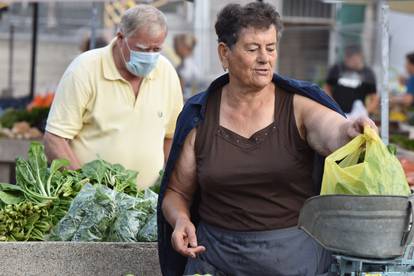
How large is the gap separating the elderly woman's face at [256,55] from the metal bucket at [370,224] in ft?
2.48

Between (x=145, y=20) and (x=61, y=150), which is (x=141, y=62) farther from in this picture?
(x=61, y=150)

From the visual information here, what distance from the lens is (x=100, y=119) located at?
658 centimetres

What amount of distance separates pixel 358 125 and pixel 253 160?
52cm

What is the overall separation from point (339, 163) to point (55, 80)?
49.2 ft

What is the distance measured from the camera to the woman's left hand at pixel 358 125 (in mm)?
3936

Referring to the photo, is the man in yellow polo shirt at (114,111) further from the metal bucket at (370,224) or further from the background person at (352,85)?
the background person at (352,85)

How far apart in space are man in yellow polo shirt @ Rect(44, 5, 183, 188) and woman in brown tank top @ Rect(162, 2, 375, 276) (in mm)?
2046

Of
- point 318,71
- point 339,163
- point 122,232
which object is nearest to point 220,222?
point 339,163

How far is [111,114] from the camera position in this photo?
6594mm

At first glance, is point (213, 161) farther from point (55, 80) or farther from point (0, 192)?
point (55, 80)

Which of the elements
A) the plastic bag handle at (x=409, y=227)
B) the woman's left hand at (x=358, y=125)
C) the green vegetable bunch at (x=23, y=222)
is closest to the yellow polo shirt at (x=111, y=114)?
the green vegetable bunch at (x=23, y=222)

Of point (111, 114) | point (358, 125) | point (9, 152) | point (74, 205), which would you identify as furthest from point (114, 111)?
point (9, 152)

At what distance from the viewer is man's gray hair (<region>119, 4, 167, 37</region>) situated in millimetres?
6297

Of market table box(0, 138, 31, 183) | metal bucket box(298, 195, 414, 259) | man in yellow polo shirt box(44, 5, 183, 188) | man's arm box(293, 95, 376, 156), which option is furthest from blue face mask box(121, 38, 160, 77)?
market table box(0, 138, 31, 183)
